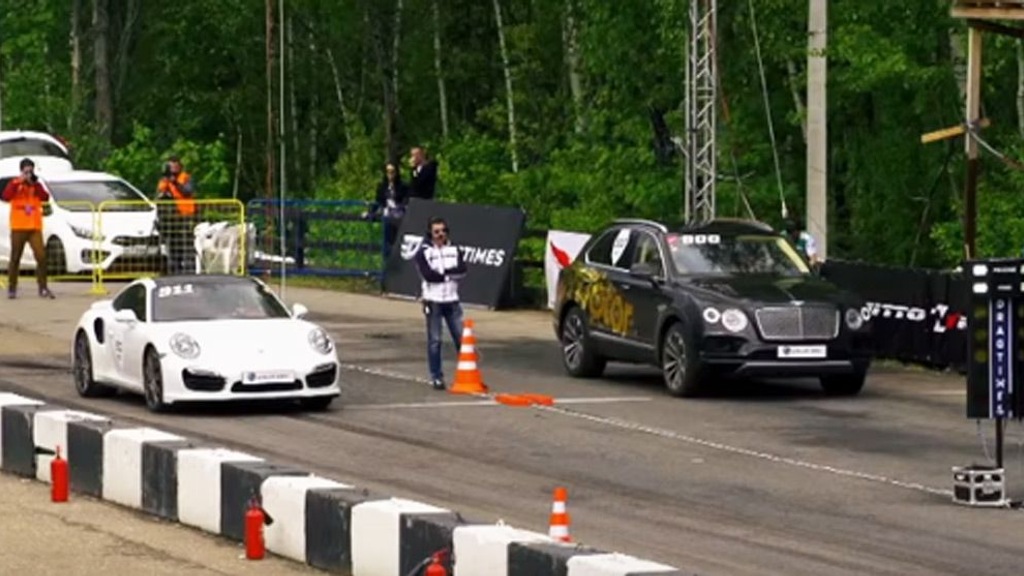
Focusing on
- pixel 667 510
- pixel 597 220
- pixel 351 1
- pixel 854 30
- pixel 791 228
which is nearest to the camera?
pixel 667 510

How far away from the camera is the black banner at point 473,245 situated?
38031 mm

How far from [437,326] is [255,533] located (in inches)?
443

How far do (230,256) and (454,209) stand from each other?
3.40 m

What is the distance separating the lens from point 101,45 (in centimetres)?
6994

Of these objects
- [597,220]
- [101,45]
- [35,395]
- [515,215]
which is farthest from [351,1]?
[35,395]

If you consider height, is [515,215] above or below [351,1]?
below

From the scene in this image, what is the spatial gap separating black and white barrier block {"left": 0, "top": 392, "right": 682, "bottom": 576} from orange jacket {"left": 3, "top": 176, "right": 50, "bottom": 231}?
665 inches

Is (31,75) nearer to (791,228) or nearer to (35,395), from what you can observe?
(791,228)

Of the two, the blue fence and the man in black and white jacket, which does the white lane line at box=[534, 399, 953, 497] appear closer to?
the man in black and white jacket

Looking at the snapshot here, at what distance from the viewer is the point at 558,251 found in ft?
123

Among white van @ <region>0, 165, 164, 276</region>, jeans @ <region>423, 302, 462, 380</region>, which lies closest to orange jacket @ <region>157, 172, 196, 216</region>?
white van @ <region>0, 165, 164, 276</region>

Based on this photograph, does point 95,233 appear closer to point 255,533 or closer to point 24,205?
point 24,205

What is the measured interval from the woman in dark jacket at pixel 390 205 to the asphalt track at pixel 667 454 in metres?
8.57

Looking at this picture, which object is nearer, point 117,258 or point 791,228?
point 791,228
